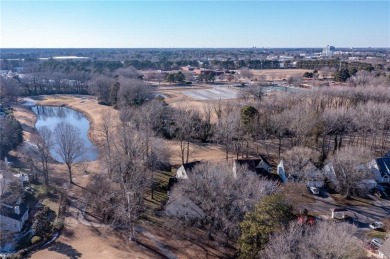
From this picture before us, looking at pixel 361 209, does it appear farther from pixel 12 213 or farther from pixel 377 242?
pixel 12 213

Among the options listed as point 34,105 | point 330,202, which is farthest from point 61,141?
point 34,105

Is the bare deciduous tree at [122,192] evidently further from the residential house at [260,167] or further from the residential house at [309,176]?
the residential house at [309,176]

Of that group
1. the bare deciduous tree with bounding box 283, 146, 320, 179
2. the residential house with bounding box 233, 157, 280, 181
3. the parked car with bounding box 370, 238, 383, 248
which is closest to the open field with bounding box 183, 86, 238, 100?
the residential house with bounding box 233, 157, 280, 181

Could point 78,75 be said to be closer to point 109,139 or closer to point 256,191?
point 109,139

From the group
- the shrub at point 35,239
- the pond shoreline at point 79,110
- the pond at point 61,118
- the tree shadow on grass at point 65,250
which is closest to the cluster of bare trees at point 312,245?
the tree shadow on grass at point 65,250

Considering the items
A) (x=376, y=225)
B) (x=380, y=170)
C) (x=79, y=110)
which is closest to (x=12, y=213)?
(x=376, y=225)

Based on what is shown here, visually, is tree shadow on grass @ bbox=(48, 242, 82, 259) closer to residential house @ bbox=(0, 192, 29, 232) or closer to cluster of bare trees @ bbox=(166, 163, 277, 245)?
residential house @ bbox=(0, 192, 29, 232)
